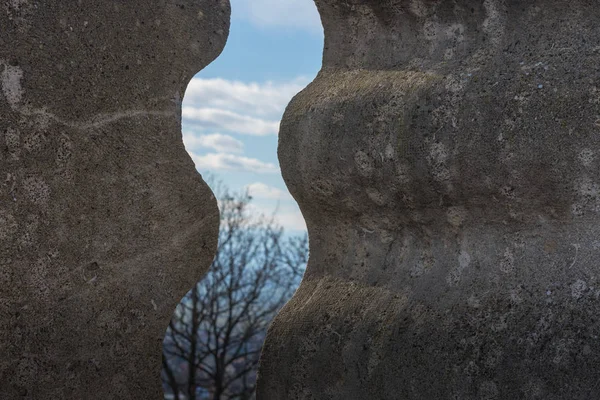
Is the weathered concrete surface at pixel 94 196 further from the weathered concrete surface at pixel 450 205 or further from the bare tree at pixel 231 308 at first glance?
the bare tree at pixel 231 308

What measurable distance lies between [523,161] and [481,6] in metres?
0.38

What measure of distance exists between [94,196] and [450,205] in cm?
77

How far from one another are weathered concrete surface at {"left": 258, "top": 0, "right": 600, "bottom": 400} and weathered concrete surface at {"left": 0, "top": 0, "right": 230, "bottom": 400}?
0.28 m

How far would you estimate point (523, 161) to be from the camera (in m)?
1.62

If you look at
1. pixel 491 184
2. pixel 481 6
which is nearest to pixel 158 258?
pixel 491 184

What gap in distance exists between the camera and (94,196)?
6.22 ft

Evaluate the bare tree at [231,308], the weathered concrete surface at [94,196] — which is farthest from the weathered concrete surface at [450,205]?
the bare tree at [231,308]

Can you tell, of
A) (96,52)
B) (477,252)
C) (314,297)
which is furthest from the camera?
(314,297)

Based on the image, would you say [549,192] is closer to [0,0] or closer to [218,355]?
[0,0]

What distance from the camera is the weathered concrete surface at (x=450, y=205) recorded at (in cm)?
159

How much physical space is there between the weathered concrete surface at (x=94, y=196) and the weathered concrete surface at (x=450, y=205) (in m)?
0.28

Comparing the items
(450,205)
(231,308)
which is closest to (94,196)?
(450,205)

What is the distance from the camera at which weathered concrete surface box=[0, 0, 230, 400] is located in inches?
71.2

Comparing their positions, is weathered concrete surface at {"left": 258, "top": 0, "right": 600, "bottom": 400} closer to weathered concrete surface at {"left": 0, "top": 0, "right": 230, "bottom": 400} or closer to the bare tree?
weathered concrete surface at {"left": 0, "top": 0, "right": 230, "bottom": 400}
